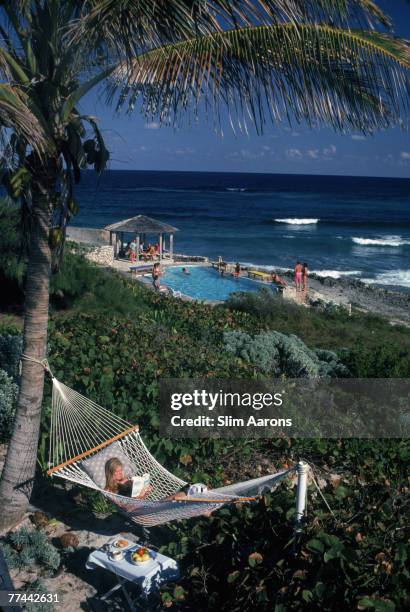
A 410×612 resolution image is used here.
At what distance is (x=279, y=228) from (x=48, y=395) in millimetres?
41770

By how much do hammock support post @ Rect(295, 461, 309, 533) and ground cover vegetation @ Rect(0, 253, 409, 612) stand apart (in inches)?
2.7

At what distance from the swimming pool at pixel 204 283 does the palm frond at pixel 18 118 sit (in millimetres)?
14589

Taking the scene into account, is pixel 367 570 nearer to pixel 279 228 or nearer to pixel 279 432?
pixel 279 432

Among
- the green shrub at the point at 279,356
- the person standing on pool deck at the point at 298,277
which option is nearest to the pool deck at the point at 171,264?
the person standing on pool deck at the point at 298,277

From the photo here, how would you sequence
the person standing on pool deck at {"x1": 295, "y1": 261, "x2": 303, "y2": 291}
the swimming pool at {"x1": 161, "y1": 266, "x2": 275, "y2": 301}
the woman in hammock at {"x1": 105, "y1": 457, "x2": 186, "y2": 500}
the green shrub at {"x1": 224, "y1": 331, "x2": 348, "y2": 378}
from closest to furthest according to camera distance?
the woman in hammock at {"x1": 105, "y1": 457, "x2": 186, "y2": 500} < the green shrub at {"x1": 224, "y1": 331, "x2": 348, "y2": 378} < the swimming pool at {"x1": 161, "y1": 266, "x2": 275, "y2": 301} < the person standing on pool deck at {"x1": 295, "y1": 261, "x2": 303, "y2": 291}

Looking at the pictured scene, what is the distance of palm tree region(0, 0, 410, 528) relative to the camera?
2943mm

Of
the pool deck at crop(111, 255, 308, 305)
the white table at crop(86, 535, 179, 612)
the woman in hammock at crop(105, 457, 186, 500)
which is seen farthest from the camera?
the pool deck at crop(111, 255, 308, 305)

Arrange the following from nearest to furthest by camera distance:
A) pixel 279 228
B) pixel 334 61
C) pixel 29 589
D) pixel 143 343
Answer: pixel 334 61 → pixel 29 589 → pixel 143 343 → pixel 279 228

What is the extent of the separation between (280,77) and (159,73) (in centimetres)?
72

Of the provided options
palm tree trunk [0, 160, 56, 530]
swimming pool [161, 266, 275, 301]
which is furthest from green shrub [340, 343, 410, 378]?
swimming pool [161, 266, 275, 301]

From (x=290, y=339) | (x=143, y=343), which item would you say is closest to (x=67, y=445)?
(x=143, y=343)

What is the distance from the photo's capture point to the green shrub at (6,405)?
17.4ft

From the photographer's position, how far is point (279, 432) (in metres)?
5.29

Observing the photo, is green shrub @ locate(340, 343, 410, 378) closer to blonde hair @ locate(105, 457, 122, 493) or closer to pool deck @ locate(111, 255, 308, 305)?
blonde hair @ locate(105, 457, 122, 493)
